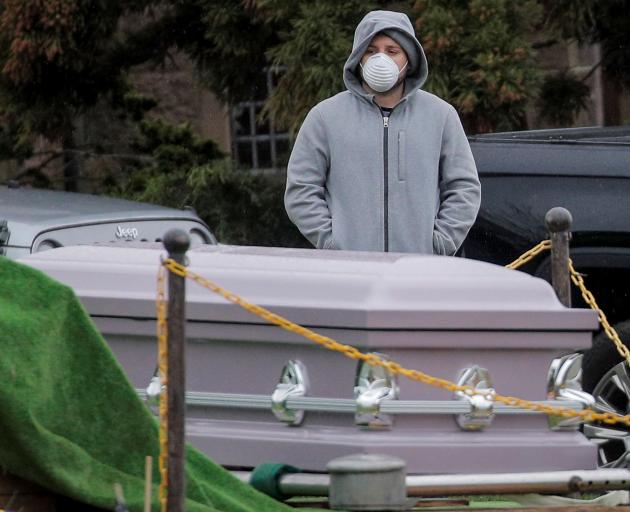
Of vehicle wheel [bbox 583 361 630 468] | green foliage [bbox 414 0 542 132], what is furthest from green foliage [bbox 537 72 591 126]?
vehicle wheel [bbox 583 361 630 468]

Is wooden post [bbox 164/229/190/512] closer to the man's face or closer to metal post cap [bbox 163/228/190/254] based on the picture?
metal post cap [bbox 163/228/190/254]

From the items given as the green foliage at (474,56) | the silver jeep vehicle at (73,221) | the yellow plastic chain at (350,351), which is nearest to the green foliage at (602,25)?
the green foliage at (474,56)

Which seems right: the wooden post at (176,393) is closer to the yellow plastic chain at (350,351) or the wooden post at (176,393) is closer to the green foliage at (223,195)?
the yellow plastic chain at (350,351)

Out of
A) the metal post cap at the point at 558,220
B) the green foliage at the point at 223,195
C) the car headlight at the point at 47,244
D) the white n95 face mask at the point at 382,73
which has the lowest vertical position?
the green foliage at the point at 223,195

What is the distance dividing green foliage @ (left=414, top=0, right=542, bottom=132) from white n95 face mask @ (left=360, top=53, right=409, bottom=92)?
4827 mm

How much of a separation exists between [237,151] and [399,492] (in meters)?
13.1

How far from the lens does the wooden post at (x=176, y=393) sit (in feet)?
13.5

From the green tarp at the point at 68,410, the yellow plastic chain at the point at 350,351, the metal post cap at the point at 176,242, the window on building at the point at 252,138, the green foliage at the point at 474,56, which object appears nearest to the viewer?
the green tarp at the point at 68,410

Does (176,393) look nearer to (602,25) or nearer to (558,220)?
(558,220)

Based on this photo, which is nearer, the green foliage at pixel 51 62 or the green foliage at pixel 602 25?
the green foliage at pixel 602 25

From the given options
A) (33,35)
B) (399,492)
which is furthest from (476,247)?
(33,35)

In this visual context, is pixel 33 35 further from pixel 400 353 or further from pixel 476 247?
pixel 400 353

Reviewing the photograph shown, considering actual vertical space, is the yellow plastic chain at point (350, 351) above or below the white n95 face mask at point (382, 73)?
below

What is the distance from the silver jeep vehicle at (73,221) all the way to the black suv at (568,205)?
179 cm
